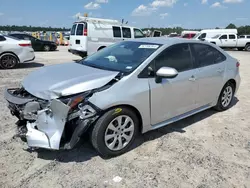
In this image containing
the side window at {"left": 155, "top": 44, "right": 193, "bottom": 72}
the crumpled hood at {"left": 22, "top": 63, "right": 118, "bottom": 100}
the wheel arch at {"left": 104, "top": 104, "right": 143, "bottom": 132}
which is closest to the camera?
the crumpled hood at {"left": 22, "top": 63, "right": 118, "bottom": 100}

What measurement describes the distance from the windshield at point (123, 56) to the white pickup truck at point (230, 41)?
21340 millimetres

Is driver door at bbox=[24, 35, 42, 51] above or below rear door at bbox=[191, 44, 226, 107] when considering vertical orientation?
above

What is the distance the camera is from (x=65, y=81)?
9.71ft

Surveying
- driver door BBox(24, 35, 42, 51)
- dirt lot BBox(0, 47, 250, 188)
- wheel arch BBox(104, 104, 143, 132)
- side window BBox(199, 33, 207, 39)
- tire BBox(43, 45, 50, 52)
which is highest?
side window BBox(199, 33, 207, 39)

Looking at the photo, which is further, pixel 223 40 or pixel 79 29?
pixel 223 40

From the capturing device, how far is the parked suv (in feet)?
8.98

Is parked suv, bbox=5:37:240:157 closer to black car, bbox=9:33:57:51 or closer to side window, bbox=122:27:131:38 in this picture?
side window, bbox=122:27:131:38

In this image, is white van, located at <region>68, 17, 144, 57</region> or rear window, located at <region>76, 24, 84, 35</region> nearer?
white van, located at <region>68, 17, 144, 57</region>

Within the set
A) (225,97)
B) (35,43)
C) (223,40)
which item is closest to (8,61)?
(225,97)

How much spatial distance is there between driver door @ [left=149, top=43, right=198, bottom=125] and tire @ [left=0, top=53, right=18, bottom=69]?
7.82m

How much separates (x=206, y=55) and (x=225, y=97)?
114cm

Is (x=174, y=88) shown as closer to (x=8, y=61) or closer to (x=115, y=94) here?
(x=115, y=94)

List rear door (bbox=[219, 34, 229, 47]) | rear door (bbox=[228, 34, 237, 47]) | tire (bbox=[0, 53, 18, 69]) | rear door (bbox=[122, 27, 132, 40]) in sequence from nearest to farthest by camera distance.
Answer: tire (bbox=[0, 53, 18, 69]) < rear door (bbox=[122, 27, 132, 40]) < rear door (bbox=[219, 34, 229, 47]) < rear door (bbox=[228, 34, 237, 47])

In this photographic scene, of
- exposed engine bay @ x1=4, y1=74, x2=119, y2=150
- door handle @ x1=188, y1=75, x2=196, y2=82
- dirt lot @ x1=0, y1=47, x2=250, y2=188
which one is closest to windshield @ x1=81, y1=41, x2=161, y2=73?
exposed engine bay @ x1=4, y1=74, x2=119, y2=150
